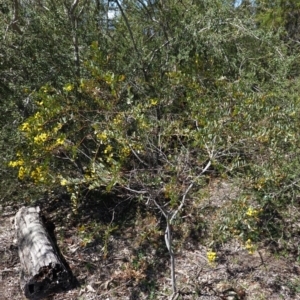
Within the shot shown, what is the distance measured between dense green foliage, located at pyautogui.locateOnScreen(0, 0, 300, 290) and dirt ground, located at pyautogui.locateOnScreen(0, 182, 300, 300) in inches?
9.5

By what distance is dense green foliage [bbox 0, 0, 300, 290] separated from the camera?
2836 millimetres

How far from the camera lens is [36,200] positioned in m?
4.28

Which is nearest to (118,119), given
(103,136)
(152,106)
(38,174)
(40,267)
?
(103,136)

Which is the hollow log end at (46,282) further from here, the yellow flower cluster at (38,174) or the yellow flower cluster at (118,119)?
the yellow flower cluster at (118,119)

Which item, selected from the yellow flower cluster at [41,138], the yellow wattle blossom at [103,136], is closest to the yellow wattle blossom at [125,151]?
the yellow wattle blossom at [103,136]

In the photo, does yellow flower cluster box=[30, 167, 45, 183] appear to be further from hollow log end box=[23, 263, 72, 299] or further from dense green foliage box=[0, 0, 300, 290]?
hollow log end box=[23, 263, 72, 299]

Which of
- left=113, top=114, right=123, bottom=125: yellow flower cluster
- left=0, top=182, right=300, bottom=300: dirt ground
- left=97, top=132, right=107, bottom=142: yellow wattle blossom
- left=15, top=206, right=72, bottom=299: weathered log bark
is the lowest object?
left=0, top=182, right=300, bottom=300: dirt ground

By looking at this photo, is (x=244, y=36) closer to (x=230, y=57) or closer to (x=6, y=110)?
(x=230, y=57)

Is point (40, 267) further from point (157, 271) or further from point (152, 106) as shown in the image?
point (152, 106)

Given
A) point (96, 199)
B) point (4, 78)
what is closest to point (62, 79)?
point (4, 78)

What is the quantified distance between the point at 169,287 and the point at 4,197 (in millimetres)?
1905

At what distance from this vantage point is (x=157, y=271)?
3.35 metres

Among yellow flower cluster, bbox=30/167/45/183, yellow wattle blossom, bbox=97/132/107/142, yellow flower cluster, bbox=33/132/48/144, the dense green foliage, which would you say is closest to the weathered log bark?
the dense green foliage

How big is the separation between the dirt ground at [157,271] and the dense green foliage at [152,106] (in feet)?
0.79
